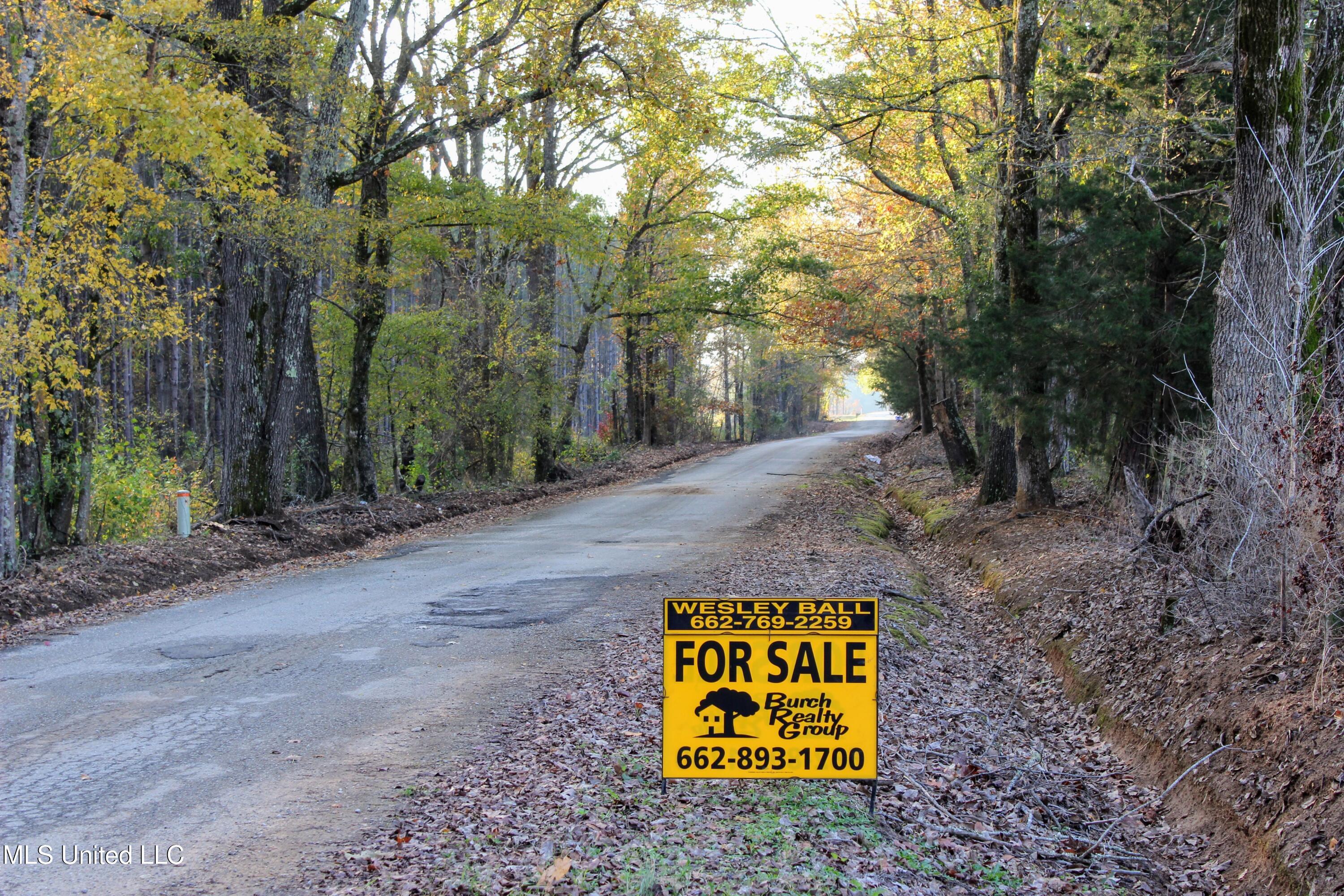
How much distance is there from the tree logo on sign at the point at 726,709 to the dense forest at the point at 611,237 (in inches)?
153

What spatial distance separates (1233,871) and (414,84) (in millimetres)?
15098

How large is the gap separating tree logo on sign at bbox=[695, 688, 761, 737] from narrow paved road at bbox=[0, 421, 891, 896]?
1663mm

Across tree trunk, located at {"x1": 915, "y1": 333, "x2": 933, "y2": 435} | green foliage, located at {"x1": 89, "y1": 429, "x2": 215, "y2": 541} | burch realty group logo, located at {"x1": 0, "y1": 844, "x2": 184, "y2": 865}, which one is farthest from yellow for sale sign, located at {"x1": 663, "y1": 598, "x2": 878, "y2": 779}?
tree trunk, located at {"x1": 915, "y1": 333, "x2": 933, "y2": 435}

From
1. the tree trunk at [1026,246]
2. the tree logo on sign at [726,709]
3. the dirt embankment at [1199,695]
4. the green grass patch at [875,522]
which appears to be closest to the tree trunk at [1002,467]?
the tree trunk at [1026,246]

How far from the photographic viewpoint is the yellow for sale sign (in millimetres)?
4512

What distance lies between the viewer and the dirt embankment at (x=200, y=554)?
940 centimetres

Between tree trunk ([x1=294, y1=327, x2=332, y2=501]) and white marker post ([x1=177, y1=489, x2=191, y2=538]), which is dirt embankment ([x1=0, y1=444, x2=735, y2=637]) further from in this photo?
tree trunk ([x1=294, y1=327, x2=332, y2=501])

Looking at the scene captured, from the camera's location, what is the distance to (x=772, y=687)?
4.50 meters

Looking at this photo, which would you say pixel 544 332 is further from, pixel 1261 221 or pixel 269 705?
pixel 269 705

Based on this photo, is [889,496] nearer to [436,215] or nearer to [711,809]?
[436,215]

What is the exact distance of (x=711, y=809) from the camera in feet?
16.1

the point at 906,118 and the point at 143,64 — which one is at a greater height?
the point at 906,118

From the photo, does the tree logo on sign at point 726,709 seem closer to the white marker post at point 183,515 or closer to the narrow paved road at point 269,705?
the narrow paved road at point 269,705

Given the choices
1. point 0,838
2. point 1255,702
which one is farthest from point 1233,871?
point 0,838
